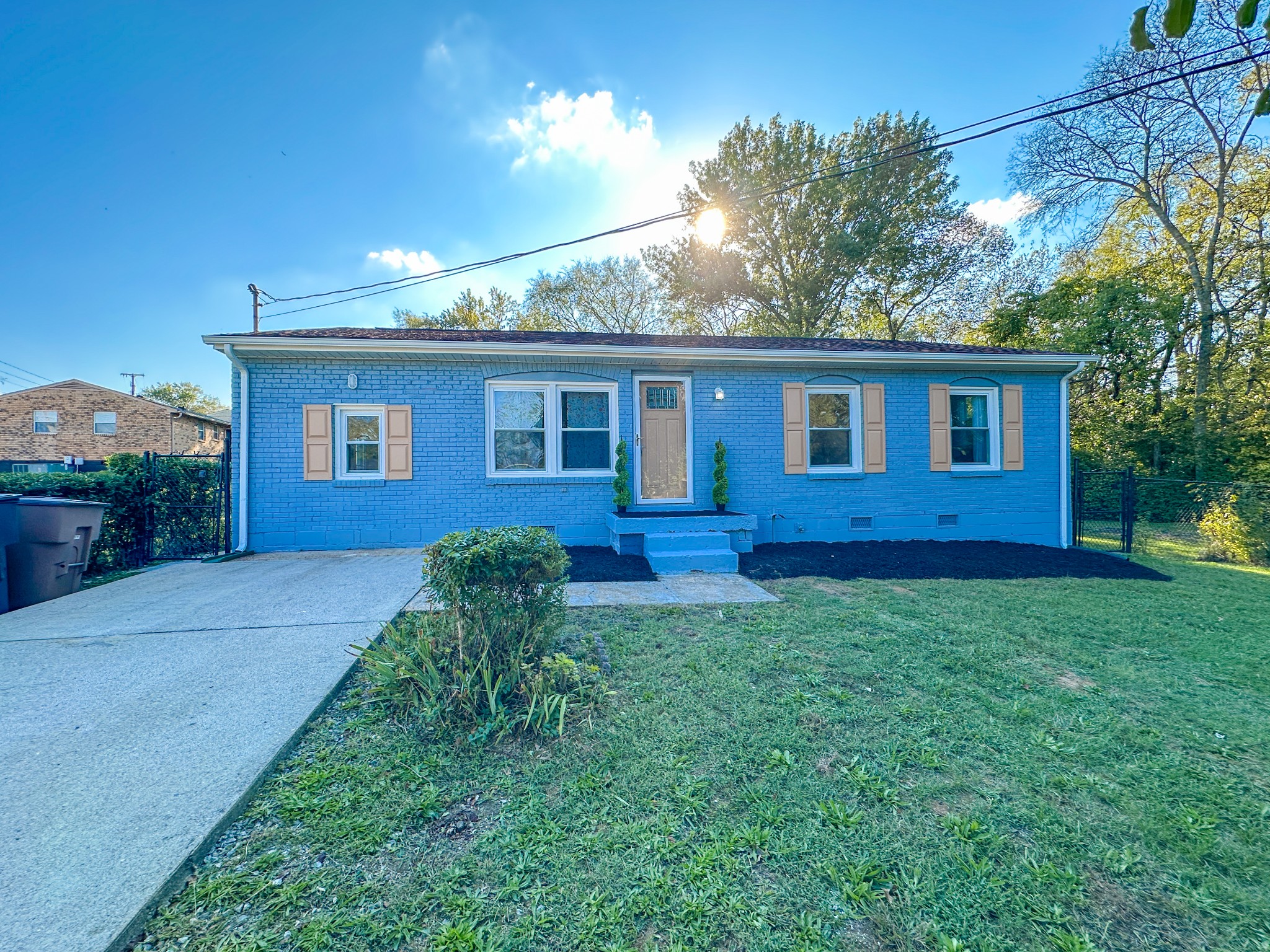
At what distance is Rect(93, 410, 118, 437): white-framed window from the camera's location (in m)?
23.2

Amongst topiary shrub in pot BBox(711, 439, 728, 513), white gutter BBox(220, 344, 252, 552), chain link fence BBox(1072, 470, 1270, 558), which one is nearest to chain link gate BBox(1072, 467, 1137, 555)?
chain link fence BBox(1072, 470, 1270, 558)

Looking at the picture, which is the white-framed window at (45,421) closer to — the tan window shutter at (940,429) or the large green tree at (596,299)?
the large green tree at (596,299)

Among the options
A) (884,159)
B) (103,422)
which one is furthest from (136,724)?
(103,422)

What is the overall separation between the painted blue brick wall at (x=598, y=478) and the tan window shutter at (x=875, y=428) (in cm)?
13

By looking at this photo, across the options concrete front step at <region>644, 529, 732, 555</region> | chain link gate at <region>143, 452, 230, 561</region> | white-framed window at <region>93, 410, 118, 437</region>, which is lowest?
concrete front step at <region>644, 529, 732, 555</region>

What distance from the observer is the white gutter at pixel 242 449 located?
679 cm

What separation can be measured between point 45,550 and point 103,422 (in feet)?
89.2

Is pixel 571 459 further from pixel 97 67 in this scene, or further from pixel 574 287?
pixel 574 287

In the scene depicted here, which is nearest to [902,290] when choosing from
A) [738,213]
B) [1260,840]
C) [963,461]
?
[738,213]

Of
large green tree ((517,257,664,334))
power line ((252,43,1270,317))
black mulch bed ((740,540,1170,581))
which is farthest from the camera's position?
large green tree ((517,257,664,334))

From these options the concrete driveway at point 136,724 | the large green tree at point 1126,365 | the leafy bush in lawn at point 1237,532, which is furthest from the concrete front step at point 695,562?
the large green tree at point 1126,365

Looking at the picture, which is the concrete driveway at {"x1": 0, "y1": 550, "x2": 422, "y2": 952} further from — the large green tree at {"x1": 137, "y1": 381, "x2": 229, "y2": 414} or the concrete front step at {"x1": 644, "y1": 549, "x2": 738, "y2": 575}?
the large green tree at {"x1": 137, "y1": 381, "x2": 229, "y2": 414}

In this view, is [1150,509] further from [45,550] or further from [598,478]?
[45,550]

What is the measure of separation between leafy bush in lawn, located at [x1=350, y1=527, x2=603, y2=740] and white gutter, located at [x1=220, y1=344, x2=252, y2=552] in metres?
Result: 5.40
